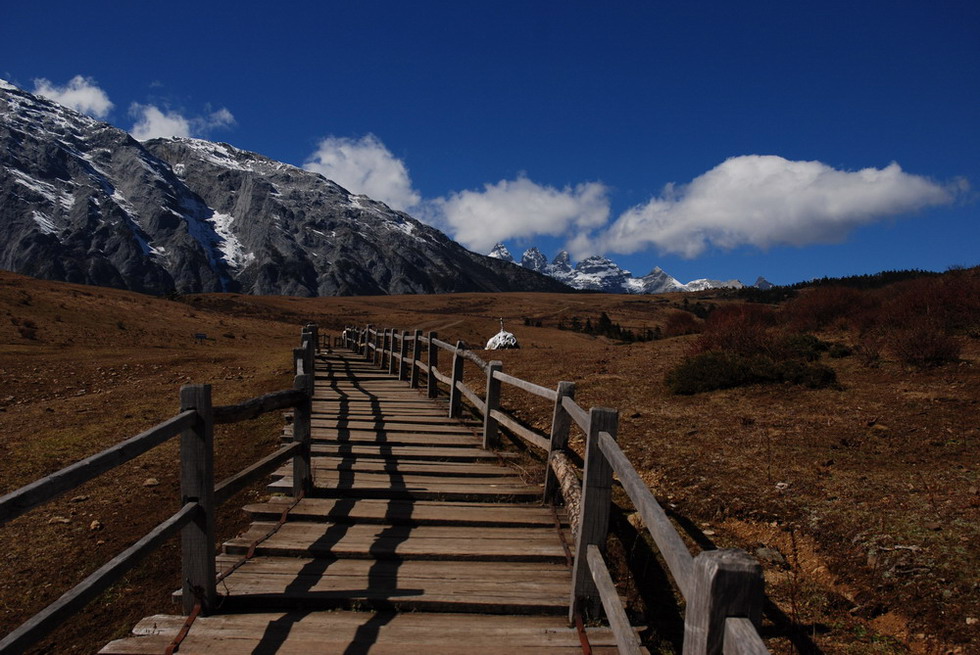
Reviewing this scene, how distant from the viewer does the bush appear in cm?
1225

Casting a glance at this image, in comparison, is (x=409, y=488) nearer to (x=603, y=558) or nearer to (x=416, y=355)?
(x=603, y=558)

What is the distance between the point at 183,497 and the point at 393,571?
1.65 metres

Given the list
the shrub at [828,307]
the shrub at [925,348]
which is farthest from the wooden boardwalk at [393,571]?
the shrub at [828,307]

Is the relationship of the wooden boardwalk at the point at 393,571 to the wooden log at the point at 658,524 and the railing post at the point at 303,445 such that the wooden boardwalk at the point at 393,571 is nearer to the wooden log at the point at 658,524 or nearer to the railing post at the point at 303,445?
the railing post at the point at 303,445

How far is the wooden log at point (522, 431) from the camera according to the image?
6.46 meters

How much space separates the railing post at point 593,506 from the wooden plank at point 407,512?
1.68m

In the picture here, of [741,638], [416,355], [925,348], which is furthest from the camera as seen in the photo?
[416,355]

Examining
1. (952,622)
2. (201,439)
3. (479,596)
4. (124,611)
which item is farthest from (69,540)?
(952,622)

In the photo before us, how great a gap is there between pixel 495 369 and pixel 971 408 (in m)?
7.89

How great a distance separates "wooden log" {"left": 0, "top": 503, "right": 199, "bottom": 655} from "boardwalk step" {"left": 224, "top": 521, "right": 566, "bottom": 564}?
116 centimetres

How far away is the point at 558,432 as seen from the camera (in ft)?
19.4

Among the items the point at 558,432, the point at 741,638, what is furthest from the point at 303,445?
the point at 741,638

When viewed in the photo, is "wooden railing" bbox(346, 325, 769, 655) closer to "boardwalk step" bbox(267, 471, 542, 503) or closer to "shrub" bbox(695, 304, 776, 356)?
"boardwalk step" bbox(267, 471, 542, 503)

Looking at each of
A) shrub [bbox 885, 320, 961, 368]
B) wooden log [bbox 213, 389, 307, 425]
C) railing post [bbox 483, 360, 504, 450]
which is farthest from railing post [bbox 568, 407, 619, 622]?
shrub [bbox 885, 320, 961, 368]
